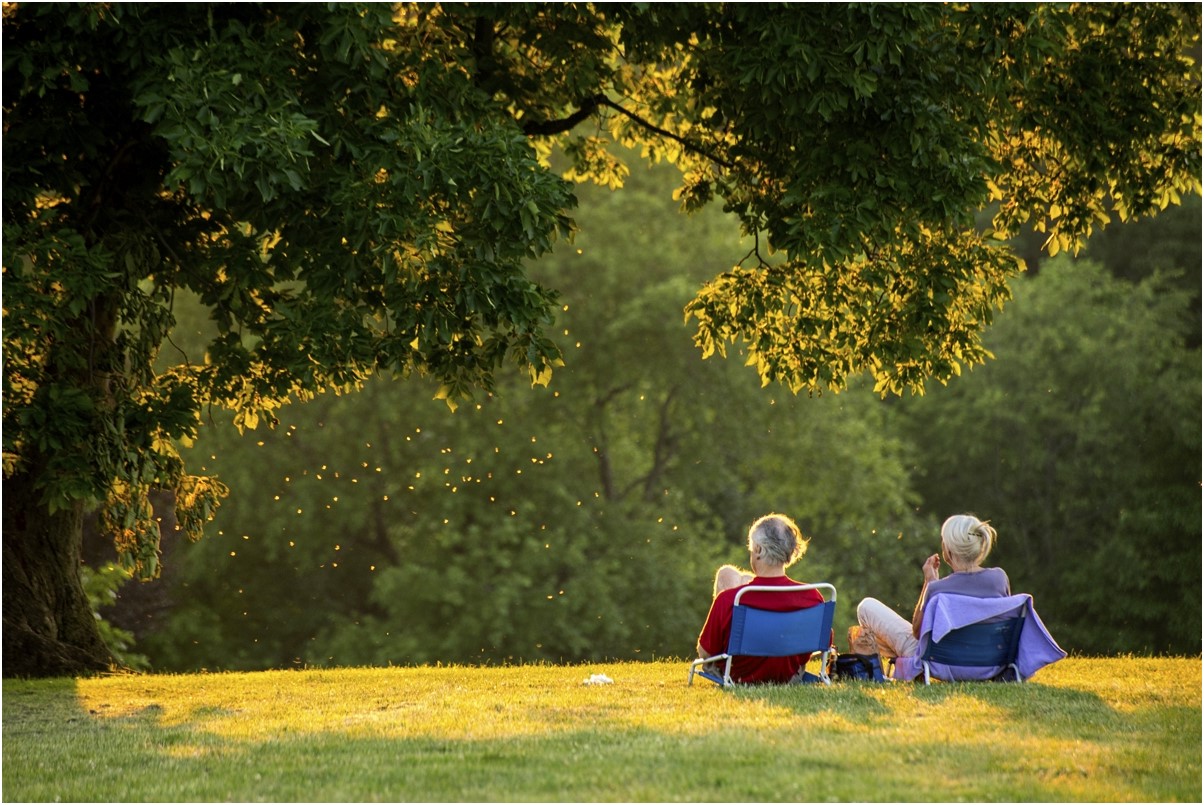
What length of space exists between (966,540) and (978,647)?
0.68 meters

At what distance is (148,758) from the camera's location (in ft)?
23.4

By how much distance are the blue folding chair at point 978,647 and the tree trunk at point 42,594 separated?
27.5ft

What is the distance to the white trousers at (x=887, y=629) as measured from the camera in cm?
920

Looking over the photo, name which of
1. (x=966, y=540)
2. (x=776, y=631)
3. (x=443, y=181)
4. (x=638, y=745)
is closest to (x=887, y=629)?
(x=966, y=540)

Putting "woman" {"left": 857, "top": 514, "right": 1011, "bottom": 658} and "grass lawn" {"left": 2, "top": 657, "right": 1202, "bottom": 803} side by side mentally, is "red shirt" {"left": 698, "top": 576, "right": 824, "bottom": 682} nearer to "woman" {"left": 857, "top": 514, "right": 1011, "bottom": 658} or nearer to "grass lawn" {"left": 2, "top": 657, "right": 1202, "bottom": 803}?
"grass lawn" {"left": 2, "top": 657, "right": 1202, "bottom": 803}

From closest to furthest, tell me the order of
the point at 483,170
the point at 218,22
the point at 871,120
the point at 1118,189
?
the point at 483,170 < the point at 218,22 < the point at 871,120 < the point at 1118,189

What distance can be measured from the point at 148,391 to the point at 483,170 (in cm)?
390

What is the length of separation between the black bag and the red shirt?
0.35 m

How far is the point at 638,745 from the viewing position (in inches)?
267

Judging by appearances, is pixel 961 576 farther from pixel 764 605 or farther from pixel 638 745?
pixel 638 745

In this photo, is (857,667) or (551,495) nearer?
(857,667)

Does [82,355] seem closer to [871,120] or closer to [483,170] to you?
[483,170]

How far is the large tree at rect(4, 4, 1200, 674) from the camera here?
939 centimetres

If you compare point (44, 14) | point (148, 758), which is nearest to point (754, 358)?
point (44, 14)
